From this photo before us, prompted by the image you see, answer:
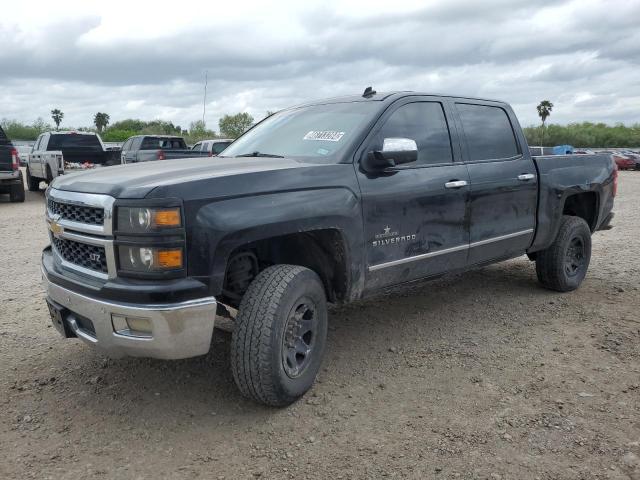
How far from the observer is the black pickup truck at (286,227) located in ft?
9.58

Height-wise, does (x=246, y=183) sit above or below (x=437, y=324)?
above

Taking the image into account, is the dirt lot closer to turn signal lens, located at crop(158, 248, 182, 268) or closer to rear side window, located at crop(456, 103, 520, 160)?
turn signal lens, located at crop(158, 248, 182, 268)

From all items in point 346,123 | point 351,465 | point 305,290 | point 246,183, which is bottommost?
point 351,465

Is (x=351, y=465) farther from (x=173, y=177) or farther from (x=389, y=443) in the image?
(x=173, y=177)

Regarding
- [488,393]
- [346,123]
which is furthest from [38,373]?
[488,393]

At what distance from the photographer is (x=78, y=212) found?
10.6 feet

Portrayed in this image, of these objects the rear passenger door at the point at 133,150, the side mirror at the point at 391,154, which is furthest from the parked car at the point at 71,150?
the side mirror at the point at 391,154

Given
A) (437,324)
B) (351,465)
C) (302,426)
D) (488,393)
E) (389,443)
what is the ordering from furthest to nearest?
(437,324) → (488,393) → (302,426) → (389,443) → (351,465)

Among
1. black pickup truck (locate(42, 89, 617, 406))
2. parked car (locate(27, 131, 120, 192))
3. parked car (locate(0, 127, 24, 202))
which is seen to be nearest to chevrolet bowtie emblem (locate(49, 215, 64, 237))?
black pickup truck (locate(42, 89, 617, 406))

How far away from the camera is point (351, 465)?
2834 mm

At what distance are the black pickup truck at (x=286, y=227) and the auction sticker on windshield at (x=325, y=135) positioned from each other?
0.02m

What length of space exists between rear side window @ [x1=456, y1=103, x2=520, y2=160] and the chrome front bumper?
107 inches

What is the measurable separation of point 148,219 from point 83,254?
0.65 metres

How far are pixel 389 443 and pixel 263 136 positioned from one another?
2559 millimetres
